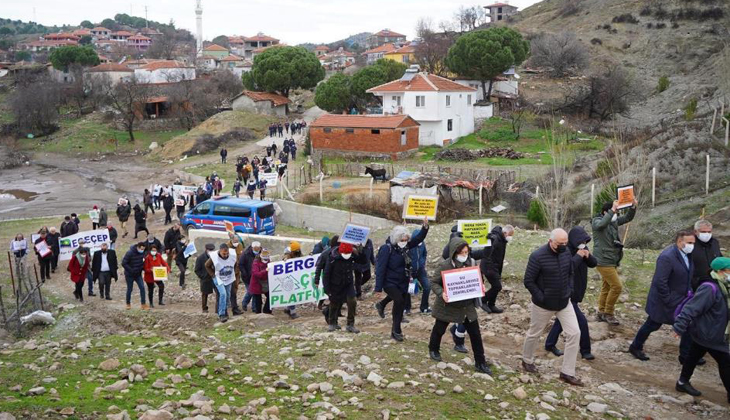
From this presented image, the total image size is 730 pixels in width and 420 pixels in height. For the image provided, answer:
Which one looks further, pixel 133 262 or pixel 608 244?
pixel 133 262

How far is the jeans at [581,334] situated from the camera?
9.48 m

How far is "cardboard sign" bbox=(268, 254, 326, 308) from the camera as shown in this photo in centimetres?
1317

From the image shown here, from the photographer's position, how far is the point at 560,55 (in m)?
75.3

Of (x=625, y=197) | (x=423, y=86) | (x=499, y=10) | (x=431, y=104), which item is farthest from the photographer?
(x=499, y=10)

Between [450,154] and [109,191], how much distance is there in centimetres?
2230

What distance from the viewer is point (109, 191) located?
45.0 metres

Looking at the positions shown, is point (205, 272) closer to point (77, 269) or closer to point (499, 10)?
point (77, 269)

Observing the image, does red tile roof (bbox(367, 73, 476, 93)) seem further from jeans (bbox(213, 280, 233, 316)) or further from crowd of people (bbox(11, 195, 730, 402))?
jeans (bbox(213, 280, 233, 316))

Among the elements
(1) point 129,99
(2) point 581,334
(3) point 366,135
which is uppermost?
(1) point 129,99

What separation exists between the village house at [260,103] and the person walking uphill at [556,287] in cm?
6165

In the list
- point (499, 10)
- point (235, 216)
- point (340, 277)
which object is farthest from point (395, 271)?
point (499, 10)

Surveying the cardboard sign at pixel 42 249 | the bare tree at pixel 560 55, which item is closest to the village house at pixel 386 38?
the bare tree at pixel 560 55

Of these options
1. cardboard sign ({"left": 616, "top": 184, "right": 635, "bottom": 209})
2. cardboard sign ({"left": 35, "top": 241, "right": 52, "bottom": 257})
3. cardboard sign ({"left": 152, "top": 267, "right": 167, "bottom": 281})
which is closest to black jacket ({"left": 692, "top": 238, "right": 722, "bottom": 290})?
cardboard sign ({"left": 616, "top": 184, "right": 635, "bottom": 209})

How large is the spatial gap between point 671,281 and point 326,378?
4717mm
